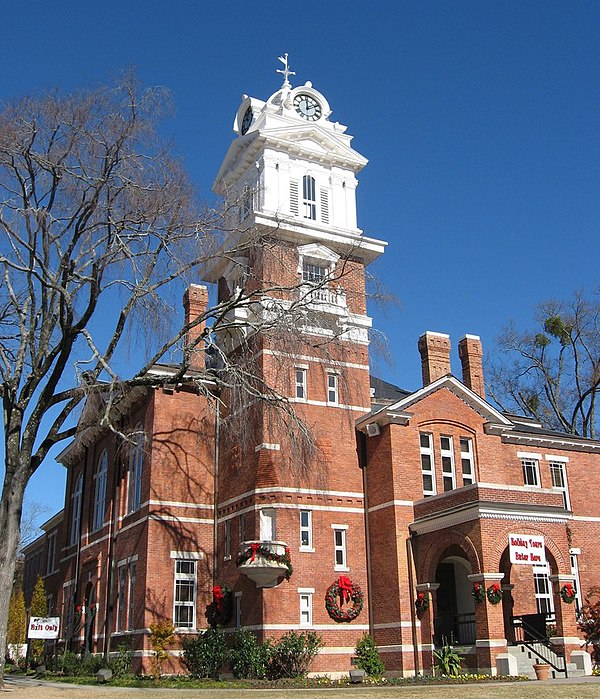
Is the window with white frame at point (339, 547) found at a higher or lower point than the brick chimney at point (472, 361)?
lower

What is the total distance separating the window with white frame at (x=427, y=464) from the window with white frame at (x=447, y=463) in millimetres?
513

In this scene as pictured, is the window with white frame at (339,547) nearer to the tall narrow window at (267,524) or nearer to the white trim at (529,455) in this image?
the tall narrow window at (267,524)

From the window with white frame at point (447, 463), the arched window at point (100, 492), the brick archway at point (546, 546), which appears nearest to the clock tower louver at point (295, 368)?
the window with white frame at point (447, 463)

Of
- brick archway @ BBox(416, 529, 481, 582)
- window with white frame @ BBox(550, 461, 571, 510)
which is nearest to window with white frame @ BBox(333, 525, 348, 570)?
brick archway @ BBox(416, 529, 481, 582)

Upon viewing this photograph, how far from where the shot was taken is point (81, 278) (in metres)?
20.8

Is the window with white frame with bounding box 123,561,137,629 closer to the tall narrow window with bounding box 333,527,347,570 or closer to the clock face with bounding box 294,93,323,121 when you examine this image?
the tall narrow window with bounding box 333,527,347,570

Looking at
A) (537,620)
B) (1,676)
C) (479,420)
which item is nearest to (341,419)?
(479,420)

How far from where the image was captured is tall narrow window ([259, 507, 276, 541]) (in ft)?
88.2

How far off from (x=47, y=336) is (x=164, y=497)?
9788mm

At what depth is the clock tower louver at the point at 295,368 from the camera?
933 inches

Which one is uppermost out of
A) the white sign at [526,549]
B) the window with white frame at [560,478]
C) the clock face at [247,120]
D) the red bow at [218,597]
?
the clock face at [247,120]

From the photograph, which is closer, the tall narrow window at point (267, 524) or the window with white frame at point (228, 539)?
the tall narrow window at point (267, 524)

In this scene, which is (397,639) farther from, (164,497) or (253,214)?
(253,214)

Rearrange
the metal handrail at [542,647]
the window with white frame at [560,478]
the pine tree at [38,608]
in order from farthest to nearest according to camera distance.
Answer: the pine tree at [38,608], the window with white frame at [560,478], the metal handrail at [542,647]
